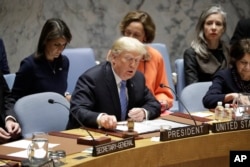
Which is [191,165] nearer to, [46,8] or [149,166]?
[149,166]

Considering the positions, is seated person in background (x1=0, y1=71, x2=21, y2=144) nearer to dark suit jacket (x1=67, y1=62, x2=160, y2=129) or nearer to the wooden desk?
dark suit jacket (x1=67, y1=62, x2=160, y2=129)

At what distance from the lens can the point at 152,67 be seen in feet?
15.9

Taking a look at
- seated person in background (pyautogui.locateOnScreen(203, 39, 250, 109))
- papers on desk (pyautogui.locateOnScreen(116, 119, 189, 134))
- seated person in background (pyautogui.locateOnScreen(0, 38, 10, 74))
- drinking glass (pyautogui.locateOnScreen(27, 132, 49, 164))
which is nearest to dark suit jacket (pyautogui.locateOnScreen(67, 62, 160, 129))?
papers on desk (pyautogui.locateOnScreen(116, 119, 189, 134))

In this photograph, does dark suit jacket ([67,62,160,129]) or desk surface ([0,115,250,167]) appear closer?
desk surface ([0,115,250,167])

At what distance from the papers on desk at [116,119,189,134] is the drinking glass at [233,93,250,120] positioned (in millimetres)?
378

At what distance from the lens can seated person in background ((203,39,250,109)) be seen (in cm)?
429

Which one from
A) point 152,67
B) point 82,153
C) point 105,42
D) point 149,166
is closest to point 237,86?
point 152,67

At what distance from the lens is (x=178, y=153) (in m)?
3.29

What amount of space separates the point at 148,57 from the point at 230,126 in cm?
144

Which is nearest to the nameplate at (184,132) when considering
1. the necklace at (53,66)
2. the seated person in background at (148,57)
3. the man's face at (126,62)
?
the man's face at (126,62)

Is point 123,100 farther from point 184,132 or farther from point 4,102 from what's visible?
point 4,102

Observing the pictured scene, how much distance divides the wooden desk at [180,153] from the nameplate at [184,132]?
27 millimetres

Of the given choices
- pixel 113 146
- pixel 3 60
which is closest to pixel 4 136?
pixel 113 146

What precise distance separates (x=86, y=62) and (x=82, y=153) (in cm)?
254
